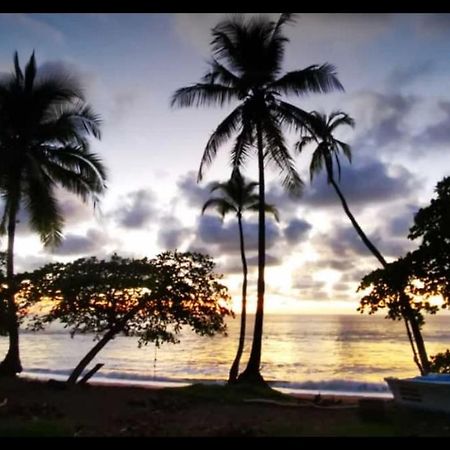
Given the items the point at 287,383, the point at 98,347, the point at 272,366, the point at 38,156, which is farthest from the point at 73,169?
the point at 272,366

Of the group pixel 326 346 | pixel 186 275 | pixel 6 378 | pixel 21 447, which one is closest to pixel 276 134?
pixel 186 275

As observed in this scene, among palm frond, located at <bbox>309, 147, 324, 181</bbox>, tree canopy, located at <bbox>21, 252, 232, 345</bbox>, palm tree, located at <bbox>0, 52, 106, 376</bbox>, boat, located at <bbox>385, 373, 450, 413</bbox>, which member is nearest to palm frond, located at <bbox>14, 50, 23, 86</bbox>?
palm tree, located at <bbox>0, 52, 106, 376</bbox>

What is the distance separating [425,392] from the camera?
11.5m

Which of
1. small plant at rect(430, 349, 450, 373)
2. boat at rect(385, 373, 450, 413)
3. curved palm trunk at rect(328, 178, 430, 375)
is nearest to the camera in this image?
boat at rect(385, 373, 450, 413)

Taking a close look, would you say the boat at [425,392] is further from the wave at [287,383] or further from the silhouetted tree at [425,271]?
the wave at [287,383]

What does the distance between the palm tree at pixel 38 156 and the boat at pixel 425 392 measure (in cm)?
1256

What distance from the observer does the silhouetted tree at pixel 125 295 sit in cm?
1574

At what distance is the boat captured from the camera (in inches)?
437

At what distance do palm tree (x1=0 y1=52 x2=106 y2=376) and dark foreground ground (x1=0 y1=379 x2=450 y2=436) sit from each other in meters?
5.52

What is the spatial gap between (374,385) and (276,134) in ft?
61.3

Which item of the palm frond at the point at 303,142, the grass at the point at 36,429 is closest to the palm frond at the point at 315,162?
the palm frond at the point at 303,142

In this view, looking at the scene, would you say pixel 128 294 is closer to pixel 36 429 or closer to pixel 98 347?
pixel 98 347

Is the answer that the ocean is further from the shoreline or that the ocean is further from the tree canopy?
the tree canopy

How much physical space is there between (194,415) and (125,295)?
18.0ft
